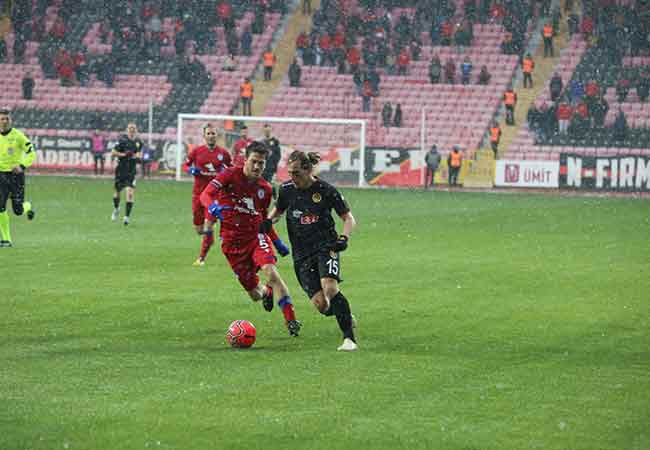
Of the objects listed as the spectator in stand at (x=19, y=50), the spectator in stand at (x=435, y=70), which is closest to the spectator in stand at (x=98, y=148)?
the spectator in stand at (x=19, y=50)

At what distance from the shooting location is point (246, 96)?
50.7 m

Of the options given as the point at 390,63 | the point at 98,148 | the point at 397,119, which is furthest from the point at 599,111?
the point at 98,148

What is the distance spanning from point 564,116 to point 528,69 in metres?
3.57

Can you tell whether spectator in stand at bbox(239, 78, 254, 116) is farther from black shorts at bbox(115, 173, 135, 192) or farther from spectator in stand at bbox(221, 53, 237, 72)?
black shorts at bbox(115, 173, 135, 192)

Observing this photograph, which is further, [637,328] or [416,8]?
[416,8]

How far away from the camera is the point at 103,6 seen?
5628 centimetres

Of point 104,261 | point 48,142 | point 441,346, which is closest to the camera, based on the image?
point 441,346

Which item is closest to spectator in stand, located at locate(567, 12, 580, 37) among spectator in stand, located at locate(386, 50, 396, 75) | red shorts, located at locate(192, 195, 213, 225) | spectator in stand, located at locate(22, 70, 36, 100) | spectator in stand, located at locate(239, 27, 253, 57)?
spectator in stand, located at locate(386, 50, 396, 75)

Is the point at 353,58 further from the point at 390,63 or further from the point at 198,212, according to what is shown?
the point at 198,212

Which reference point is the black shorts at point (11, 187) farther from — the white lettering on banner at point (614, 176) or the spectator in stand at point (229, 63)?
the spectator in stand at point (229, 63)

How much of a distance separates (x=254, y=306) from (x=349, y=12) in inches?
1581

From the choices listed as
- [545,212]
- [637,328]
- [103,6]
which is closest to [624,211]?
[545,212]

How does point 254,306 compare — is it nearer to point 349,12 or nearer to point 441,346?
point 441,346

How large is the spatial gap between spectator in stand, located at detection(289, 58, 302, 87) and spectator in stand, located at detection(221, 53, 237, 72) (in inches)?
118
